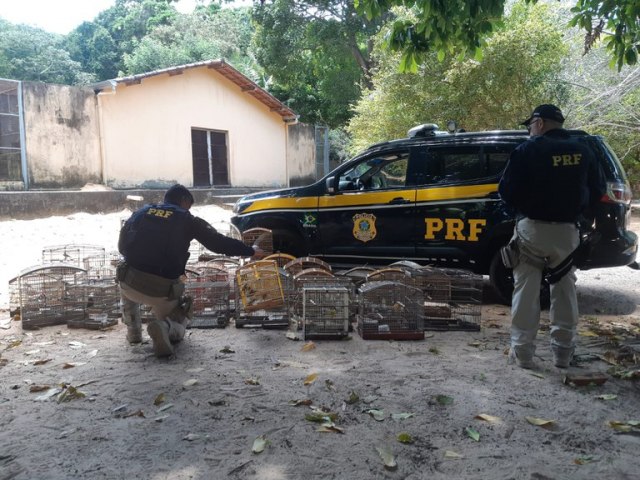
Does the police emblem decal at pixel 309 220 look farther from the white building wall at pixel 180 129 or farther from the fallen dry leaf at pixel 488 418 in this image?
the white building wall at pixel 180 129

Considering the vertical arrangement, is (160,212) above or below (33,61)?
below

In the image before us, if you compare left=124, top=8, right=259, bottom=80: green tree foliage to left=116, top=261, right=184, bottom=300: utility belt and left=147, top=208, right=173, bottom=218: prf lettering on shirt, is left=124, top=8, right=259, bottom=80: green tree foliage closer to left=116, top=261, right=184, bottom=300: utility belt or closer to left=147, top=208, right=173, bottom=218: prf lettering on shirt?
left=147, top=208, right=173, bottom=218: prf lettering on shirt

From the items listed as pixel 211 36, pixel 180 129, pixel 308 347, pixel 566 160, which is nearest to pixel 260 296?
pixel 308 347

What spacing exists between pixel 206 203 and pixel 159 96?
395 centimetres

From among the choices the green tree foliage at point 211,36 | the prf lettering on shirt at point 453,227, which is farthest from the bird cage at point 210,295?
the green tree foliage at point 211,36

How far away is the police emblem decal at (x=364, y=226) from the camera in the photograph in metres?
6.29

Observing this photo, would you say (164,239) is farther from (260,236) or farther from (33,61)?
(33,61)

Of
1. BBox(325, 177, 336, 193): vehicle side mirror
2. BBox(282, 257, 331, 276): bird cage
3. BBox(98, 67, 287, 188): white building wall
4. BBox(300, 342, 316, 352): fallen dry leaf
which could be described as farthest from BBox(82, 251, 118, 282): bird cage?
BBox(98, 67, 287, 188): white building wall

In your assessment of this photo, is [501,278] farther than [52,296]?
Yes

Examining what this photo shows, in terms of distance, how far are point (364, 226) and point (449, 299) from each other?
160 cm

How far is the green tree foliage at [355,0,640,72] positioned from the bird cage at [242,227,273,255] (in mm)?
2867

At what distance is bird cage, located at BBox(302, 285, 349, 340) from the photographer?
15.1ft

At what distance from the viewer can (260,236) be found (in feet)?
21.7

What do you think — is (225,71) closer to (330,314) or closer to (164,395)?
(330,314)
